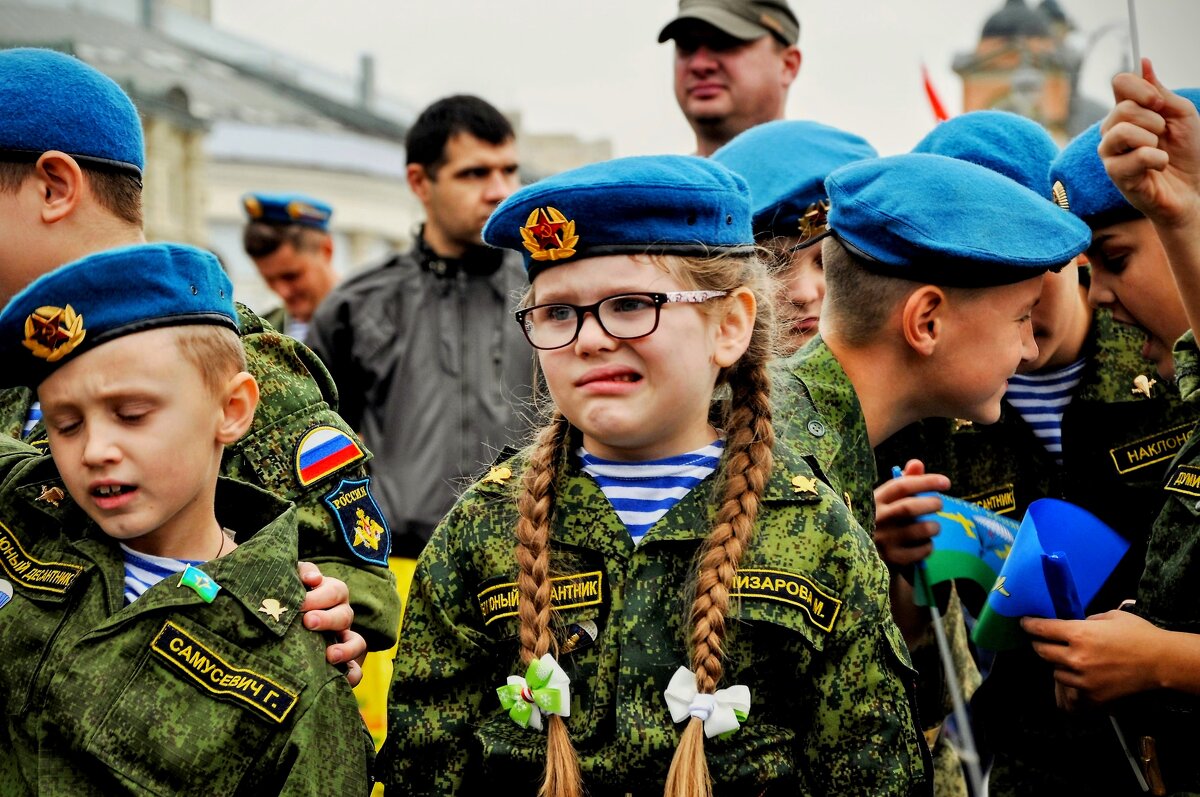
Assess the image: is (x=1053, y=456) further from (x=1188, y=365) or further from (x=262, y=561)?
(x=262, y=561)

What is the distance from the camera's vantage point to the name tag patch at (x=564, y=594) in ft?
11.0

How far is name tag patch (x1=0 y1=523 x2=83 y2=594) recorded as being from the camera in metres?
3.26

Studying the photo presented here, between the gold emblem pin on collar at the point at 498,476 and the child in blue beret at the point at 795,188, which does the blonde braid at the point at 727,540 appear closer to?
the gold emblem pin on collar at the point at 498,476

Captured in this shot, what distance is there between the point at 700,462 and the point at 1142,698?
3.98 feet

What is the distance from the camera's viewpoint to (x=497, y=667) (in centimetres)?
342

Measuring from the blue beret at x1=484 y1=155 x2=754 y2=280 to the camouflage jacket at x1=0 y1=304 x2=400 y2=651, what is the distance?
711mm

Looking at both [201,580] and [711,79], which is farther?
[711,79]

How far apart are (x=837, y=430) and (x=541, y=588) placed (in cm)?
95

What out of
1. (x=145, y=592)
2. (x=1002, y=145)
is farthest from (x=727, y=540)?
(x=1002, y=145)

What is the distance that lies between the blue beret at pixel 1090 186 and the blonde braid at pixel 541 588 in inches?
61.0

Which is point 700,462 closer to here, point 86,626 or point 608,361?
point 608,361

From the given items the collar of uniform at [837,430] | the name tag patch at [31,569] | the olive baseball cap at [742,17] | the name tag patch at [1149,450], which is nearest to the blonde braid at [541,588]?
the collar of uniform at [837,430]

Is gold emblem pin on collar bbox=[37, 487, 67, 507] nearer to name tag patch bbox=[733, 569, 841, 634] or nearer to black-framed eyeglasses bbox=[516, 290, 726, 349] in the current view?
black-framed eyeglasses bbox=[516, 290, 726, 349]

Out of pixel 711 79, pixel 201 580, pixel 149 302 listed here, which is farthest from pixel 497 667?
pixel 711 79
